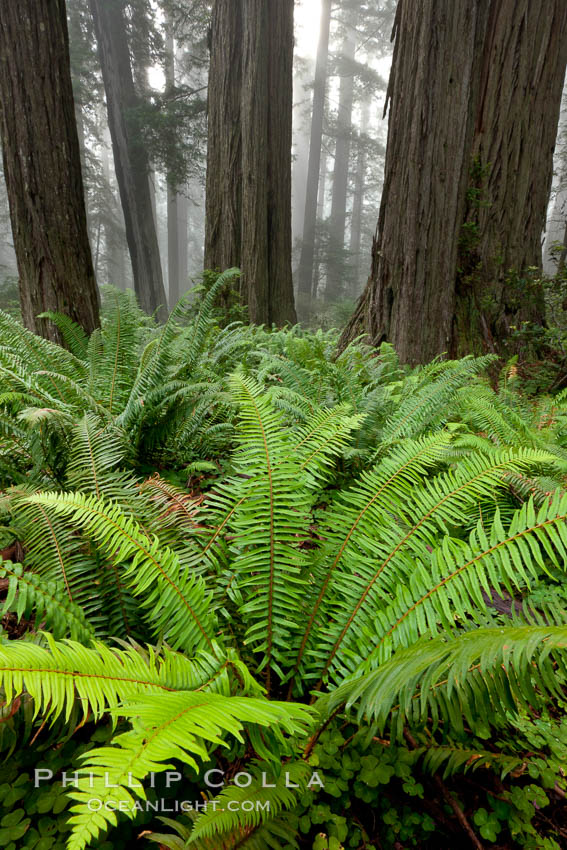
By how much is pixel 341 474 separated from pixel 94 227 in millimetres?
20027

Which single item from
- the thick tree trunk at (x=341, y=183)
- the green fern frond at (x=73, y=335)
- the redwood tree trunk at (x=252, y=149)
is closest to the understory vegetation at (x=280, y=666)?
the green fern frond at (x=73, y=335)

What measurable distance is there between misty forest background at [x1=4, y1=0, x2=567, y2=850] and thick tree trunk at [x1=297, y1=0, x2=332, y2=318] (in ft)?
39.2

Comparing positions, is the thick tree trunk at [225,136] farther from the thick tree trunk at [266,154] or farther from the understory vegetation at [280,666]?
the understory vegetation at [280,666]

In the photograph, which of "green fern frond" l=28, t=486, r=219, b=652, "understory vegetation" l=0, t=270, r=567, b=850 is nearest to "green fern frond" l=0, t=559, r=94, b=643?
"understory vegetation" l=0, t=270, r=567, b=850

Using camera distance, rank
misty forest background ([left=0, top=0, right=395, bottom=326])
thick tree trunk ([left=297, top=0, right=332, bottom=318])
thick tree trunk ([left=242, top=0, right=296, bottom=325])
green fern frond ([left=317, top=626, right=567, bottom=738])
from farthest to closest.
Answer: thick tree trunk ([left=297, top=0, right=332, bottom=318]) → misty forest background ([left=0, top=0, right=395, bottom=326]) → thick tree trunk ([left=242, top=0, right=296, bottom=325]) → green fern frond ([left=317, top=626, right=567, bottom=738])

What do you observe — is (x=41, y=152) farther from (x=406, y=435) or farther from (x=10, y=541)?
(x=406, y=435)

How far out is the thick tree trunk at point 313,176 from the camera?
18.5 m

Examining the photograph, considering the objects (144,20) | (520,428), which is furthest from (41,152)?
(144,20)

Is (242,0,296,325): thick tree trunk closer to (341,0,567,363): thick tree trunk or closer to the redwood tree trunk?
the redwood tree trunk

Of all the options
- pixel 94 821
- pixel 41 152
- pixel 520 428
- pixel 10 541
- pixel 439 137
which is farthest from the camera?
pixel 439 137

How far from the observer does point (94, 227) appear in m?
18.5

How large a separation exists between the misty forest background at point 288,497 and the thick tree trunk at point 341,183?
12050 mm

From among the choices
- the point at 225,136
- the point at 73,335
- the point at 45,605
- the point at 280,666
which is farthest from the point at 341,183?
the point at 45,605

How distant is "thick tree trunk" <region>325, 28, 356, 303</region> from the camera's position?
18234mm
